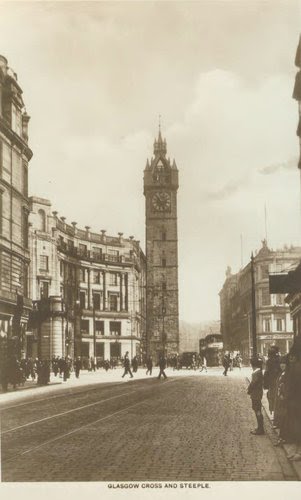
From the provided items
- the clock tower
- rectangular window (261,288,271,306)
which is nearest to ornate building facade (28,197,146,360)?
the clock tower

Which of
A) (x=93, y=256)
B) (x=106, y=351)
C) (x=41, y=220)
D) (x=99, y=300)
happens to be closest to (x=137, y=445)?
(x=41, y=220)

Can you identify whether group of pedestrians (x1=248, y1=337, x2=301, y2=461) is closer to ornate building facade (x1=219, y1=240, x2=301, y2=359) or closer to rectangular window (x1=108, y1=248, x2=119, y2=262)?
ornate building facade (x1=219, y1=240, x2=301, y2=359)

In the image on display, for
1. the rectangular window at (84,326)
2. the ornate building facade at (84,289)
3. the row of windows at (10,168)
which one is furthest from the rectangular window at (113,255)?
the row of windows at (10,168)

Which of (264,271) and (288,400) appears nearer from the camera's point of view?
(288,400)

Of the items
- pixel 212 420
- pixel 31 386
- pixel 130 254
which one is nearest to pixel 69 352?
pixel 130 254

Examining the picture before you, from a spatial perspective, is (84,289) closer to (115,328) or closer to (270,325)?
(115,328)

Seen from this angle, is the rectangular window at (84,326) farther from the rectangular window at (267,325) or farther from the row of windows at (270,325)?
the rectangular window at (267,325)
